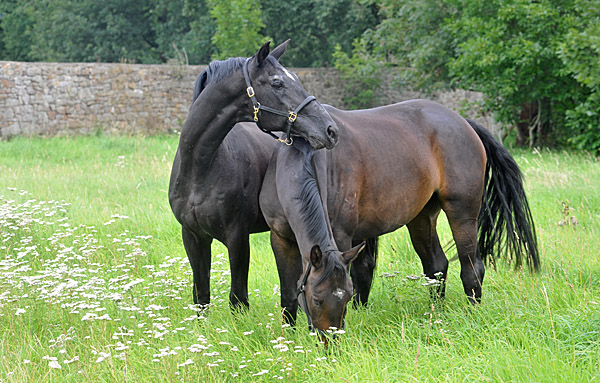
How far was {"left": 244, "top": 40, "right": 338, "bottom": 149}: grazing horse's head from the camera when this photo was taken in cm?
367

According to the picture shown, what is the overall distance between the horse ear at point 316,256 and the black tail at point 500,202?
2530mm

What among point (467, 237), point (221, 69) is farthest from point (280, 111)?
point (467, 237)

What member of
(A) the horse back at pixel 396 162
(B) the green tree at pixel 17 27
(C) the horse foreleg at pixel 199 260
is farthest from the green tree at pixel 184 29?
(C) the horse foreleg at pixel 199 260

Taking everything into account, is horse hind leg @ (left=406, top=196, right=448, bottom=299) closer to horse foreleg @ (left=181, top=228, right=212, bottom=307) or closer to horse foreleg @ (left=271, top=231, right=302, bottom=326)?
horse foreleg @ (left=271, top=231, right=302, bottom=326)

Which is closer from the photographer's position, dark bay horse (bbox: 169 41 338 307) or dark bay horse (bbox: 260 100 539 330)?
dark bay horse (bbox: 260 100 539 330)

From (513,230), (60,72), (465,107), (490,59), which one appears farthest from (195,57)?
(513,230)

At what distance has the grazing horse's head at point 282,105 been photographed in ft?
12.0

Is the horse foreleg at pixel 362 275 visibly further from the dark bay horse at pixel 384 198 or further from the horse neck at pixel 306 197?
the horse neck at pixel 306 197

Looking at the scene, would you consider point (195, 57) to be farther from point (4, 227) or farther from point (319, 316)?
point (319, 316)

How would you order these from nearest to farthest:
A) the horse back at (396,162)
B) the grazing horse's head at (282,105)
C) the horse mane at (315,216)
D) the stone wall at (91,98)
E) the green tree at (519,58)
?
the horse mane at (315,216) → the grazing horse's head at (282,105) → the horse back at (396,162) → the green tree at (519,58) → the stone wall at (91,98)

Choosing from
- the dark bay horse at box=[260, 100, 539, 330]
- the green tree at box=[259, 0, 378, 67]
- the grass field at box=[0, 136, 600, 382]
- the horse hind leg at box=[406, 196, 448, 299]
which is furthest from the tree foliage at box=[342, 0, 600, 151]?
the green tree at box=[259, 0, 378, 67]

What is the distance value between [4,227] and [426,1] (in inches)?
584

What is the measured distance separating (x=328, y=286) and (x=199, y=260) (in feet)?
5.51

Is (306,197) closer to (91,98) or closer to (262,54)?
(262,54)
